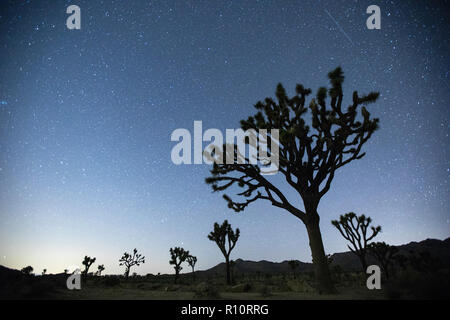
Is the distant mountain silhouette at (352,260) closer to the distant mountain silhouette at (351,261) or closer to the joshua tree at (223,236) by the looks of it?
the distant mountain silhouette at (351,261)

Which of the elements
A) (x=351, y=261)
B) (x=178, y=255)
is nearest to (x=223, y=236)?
(x=178, y=255)

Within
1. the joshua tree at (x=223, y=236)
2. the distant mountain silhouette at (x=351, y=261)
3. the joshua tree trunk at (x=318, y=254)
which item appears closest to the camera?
the joshua tree trunk at (x=318, y=254)

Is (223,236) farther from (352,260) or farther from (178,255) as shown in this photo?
(352,260)

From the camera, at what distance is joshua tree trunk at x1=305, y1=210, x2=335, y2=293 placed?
6709mm

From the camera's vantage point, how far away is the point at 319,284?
677 centimetres

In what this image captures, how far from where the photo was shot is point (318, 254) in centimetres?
704

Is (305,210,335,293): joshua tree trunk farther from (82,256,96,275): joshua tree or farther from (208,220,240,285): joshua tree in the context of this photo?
(82,256,96,275): joshua tree

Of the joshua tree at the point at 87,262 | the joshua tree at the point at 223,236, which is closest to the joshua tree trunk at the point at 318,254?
the joshua tree at the point at 223,236

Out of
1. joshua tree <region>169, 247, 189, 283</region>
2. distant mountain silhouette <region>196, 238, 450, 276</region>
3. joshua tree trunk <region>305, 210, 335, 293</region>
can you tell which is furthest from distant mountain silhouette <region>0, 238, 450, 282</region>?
joshua tree trunk <region>305, 210, 335, 293</region>

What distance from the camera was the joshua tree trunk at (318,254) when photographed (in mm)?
6709

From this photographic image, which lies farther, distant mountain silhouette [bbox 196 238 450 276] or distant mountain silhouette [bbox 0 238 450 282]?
distant mountain silhouette [bbox 196 238 450 276]

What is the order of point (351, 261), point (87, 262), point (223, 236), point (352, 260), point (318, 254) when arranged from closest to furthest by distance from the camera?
point (318, 254)
point (223, 236)
point (87, 262)
point (351, 261)
point (352, 260)
